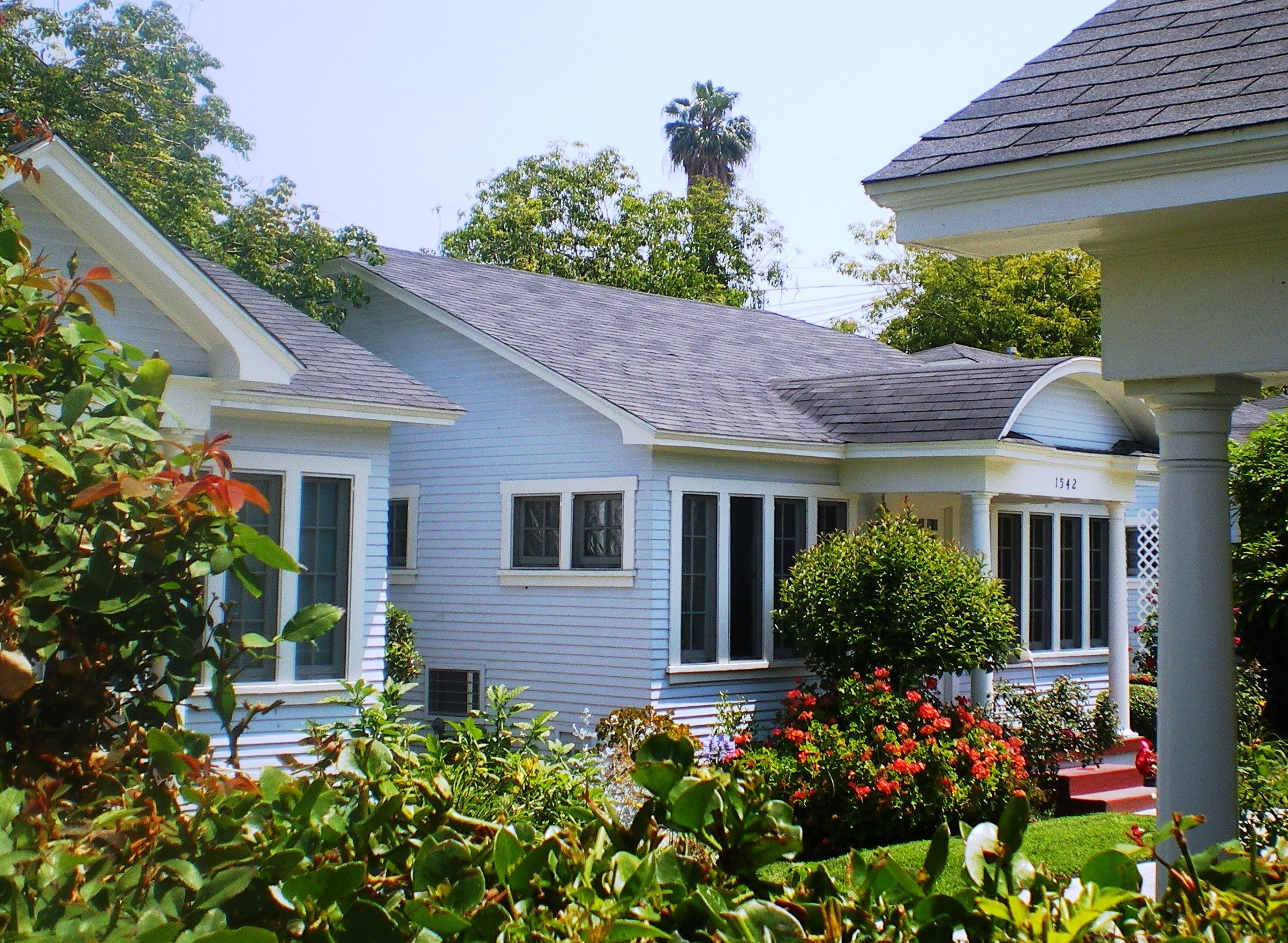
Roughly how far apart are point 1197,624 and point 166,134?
64.2ft

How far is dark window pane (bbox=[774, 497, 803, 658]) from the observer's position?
14.7 m

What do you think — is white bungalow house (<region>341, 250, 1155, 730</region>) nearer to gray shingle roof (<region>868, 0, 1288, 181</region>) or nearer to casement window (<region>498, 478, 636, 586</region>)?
casement window (<region>498, 478, 636, 586</region>)

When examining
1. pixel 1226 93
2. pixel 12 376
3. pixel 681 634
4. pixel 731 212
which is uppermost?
pixel 731 212

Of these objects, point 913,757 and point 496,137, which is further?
point 496,137

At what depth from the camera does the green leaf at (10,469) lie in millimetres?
1874

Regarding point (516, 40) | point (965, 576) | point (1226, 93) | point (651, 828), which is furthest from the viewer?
point (516, 40)

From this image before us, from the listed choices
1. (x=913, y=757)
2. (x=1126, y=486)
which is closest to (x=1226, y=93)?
(x=913, y=757)

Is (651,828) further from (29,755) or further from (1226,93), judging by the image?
(1226,93)

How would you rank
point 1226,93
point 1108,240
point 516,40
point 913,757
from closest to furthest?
1. point 1226,93
2. point 1108,240
3. point 913,757
4. point 516,40

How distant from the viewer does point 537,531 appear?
14531 mm

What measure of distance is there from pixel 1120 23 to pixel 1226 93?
39.0 inches

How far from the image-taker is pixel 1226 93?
4281 mm

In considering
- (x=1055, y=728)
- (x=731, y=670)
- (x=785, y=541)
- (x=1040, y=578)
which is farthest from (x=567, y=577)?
(x=1040, y=578)

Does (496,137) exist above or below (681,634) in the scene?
above
